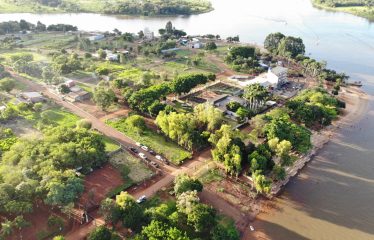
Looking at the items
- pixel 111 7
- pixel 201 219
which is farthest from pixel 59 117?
pixel 111 7

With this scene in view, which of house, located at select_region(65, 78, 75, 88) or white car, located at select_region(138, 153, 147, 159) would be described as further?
house, located at select_region(65, 78, 75, 88)

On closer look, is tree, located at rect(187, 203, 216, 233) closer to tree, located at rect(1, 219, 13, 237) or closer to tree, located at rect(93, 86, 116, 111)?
tree, located at rect(1, 219, 13, 237)

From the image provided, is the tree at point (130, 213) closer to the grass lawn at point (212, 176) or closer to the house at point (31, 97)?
the grass lawn at point (212, 176)

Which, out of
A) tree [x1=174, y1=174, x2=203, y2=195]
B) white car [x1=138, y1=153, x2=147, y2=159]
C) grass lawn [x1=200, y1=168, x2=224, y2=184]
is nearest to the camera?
tree [x1=174, y1=174, x2=203, y2=195]

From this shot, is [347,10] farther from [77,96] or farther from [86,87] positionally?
[77,96]

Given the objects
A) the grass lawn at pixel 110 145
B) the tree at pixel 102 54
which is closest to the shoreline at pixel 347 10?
the tree at pixel 102 54

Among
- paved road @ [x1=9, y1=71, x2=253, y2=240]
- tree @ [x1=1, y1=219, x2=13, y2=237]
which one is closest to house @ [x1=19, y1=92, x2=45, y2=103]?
paved road @ [x1=9, y1=71, x2=253, y2=240]
